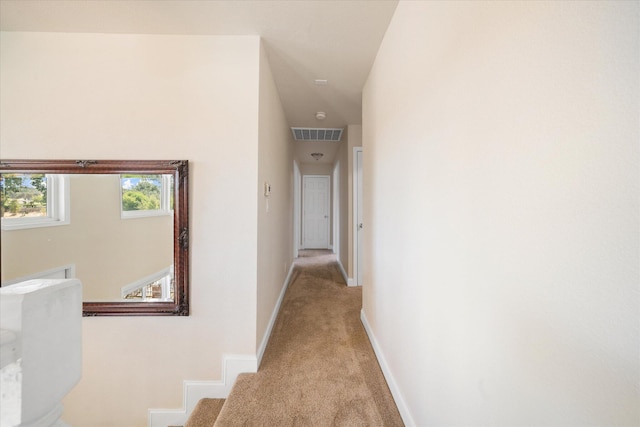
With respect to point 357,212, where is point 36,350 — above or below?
below

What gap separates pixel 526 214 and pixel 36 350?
91 cm

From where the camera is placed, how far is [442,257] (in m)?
1.01

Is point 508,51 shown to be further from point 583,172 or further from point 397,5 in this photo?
point 397,5

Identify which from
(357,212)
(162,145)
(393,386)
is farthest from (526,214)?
(357,212)

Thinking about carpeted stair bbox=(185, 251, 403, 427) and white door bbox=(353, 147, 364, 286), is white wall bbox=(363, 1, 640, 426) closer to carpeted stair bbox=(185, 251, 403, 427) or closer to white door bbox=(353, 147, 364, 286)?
carpeted stair bbox=(185, 251, 403, 427)

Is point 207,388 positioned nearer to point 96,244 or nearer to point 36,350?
point 96,244

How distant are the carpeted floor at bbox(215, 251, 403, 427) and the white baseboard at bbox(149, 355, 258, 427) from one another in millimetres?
75

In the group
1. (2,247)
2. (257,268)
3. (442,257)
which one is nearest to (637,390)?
(442,257)

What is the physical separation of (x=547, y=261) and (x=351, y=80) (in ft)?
7.71

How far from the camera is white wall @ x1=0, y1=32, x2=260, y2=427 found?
1.78 meters

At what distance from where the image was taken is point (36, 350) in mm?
309

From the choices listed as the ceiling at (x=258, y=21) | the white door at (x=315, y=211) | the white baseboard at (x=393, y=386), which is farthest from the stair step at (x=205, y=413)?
the white door at (x=315, y=211)

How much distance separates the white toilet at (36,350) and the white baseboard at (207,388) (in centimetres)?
163

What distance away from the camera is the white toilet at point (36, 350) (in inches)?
11.3
